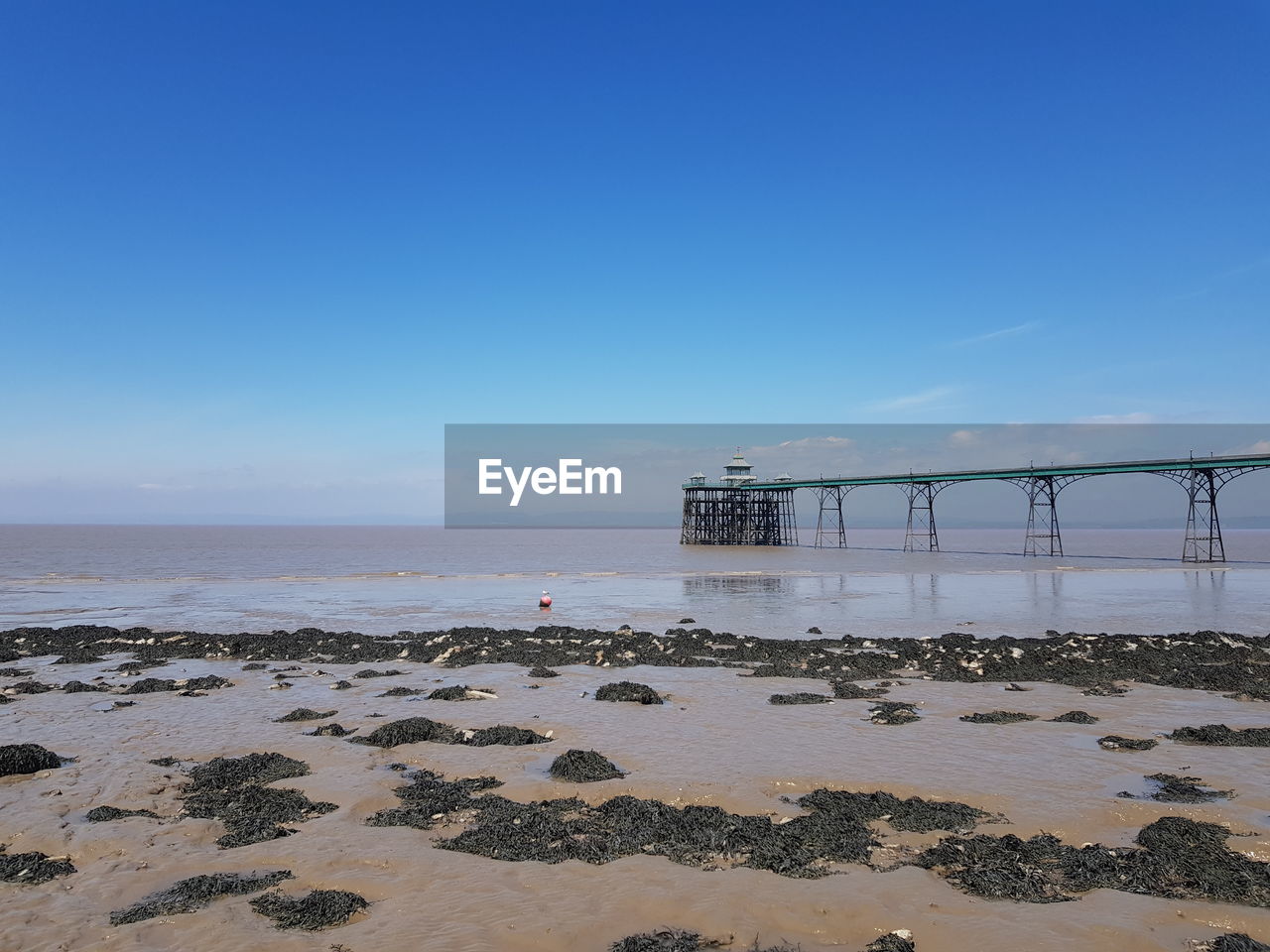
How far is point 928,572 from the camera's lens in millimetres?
52438

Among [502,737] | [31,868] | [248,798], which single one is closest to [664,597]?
[502,737]

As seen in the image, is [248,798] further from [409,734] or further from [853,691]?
[853,691]

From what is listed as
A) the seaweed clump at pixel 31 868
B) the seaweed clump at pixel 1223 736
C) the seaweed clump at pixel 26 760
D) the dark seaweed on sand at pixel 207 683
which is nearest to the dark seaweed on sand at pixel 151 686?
the dark seaweed on sand at pixel 207 683

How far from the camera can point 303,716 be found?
42.6 feet

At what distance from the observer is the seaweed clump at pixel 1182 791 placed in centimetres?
870

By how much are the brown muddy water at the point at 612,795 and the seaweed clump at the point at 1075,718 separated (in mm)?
211

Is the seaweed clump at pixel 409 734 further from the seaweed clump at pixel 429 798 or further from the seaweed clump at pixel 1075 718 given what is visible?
the seaweed clump at pixel 1075 718

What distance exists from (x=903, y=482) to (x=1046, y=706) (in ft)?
223

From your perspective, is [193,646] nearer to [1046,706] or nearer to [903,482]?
[1046,706]

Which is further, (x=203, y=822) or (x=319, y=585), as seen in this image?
(x=319, y=585)

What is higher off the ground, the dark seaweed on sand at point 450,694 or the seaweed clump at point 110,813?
the seaweed clump at point 110,813

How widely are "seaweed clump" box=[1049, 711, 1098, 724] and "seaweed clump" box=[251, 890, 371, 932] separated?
34.2ft

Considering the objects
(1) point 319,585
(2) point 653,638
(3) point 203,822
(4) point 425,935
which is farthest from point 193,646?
(1) point 319,585

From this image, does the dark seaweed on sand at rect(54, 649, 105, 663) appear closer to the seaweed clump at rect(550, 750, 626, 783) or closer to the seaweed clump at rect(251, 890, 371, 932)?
the seaweed clump at rect(550, 750, 626, 783)
